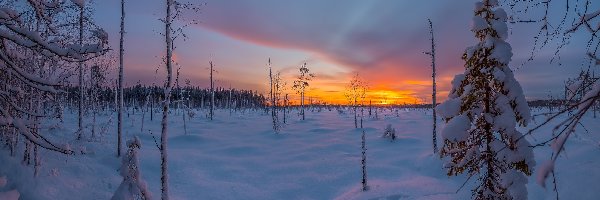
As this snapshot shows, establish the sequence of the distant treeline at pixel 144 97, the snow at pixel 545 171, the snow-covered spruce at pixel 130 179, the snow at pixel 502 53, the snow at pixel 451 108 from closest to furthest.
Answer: the snow at pixel 545 171 → the snow at pixel 502 53 → the snow at pixel 451 108 → the snow-covered spruce at pixel 130 179 → the distant treeline at pixel 144 97

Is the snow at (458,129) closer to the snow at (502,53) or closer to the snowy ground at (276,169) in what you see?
the snow at (502,53)

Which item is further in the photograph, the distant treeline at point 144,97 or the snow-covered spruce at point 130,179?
the distant treeline at point 144,97

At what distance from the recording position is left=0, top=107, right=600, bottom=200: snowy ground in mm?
15914

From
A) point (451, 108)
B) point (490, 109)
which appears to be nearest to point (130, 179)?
point (451, 108)

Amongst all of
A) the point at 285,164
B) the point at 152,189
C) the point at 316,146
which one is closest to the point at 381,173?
the point at 285,164

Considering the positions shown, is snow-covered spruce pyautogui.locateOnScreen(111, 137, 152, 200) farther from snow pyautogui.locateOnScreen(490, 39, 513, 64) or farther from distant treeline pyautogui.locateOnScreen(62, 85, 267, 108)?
snow pyautogui.locateOnScreen(490, 39, 513, 64)

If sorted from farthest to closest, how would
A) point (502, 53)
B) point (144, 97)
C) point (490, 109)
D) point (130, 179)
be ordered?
point (144, 97) < point (130, 179) < point (490, 109) < point (502, 53)

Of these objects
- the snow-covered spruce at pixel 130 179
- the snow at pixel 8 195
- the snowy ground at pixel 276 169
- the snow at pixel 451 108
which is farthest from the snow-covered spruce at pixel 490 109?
the snow-covered spruce at pixel 130 179

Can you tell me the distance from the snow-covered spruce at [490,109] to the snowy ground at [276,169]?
5.76 metres

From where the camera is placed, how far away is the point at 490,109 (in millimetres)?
9680

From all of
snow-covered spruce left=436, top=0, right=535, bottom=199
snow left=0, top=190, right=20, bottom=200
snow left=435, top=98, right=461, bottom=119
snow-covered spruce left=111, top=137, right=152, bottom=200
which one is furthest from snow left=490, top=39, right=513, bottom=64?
snow-covered spruce left=111, top=137, right=152, bottom=200

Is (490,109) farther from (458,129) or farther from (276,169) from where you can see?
(276,169)

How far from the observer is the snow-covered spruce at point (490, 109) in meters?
9.10

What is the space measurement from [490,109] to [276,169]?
2038cm
